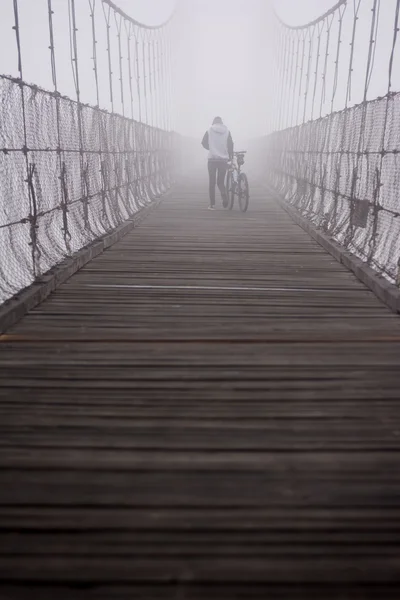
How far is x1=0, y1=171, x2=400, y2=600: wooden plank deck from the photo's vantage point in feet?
4.25

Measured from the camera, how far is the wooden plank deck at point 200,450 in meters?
1.29

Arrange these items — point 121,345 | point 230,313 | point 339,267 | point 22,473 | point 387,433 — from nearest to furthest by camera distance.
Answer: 1. point 22,473
2. point 387,433
3. point 121,345
4. point 230,313
5. point 339,267

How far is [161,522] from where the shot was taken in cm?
143

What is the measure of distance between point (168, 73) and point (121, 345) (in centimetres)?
2621

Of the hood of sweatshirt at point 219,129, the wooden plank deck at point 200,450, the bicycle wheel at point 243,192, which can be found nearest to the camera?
the wooden plank deck at point 200,450

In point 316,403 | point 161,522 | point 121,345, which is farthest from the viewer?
point 121,345

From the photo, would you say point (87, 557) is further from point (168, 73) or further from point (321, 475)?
point (168, 73)

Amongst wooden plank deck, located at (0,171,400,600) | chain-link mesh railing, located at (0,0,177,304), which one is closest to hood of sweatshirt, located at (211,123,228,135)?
chain-link mesh railing, located at (0,0,177,304)

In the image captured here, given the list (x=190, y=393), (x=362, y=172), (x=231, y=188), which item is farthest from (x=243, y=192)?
(x=190, y=393)

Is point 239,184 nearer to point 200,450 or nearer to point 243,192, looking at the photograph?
point 243,192

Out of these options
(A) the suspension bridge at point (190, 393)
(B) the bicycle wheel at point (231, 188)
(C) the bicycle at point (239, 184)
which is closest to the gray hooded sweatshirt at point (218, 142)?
(C) the bicycle at point (239, 184)

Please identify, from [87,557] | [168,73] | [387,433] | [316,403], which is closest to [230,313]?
[316,403]

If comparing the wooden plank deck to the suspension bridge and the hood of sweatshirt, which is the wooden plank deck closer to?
the suspension bridge

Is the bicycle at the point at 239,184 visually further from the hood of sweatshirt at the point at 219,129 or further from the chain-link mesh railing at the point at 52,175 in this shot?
the chain-link mesh railing at the point at 52,175
